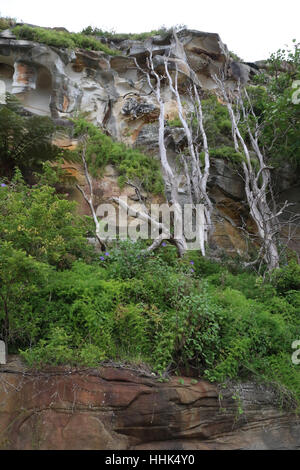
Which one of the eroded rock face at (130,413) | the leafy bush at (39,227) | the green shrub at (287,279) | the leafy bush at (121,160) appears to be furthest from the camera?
the leafy bush at (121,160)

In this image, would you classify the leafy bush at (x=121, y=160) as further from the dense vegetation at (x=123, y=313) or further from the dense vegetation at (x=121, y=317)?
the dense vegetation at (x=121, y=317)

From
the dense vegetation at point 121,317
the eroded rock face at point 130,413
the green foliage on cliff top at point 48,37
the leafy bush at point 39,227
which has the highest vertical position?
the green foliage on cliff top at point 48,37

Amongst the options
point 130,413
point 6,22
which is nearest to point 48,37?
point 6,22

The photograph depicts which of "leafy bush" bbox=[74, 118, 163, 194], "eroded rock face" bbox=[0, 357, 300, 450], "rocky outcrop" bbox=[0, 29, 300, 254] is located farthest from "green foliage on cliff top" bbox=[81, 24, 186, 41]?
"eroded rock face" bbox=[0, 357, 300, 450]

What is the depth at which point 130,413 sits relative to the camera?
4.42m

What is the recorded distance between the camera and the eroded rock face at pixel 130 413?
4035mm

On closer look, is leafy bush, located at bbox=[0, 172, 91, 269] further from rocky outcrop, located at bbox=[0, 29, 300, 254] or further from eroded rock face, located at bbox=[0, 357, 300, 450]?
rocky outcrop, located at bbox=[0, 29, 300, 254]

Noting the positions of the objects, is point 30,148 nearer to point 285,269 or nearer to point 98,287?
point 98,287

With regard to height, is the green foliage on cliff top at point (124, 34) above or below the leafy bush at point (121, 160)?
above

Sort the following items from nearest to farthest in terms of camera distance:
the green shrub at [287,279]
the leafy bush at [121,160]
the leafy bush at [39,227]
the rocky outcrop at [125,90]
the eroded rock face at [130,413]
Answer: the eroded rock face at [130,413] → the leafy bush at [39,227] → the green shrub at [287,279] → the leafy bush at [121,160] → the rocky outcrop at [125,90]

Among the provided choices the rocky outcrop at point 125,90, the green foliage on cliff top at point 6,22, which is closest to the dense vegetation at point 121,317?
the rocky outcrop at point 125,90

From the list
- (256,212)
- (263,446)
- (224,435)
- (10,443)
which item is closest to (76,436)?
(10,443)

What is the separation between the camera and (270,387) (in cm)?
527

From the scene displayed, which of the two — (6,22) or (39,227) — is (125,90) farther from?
(39,227)
